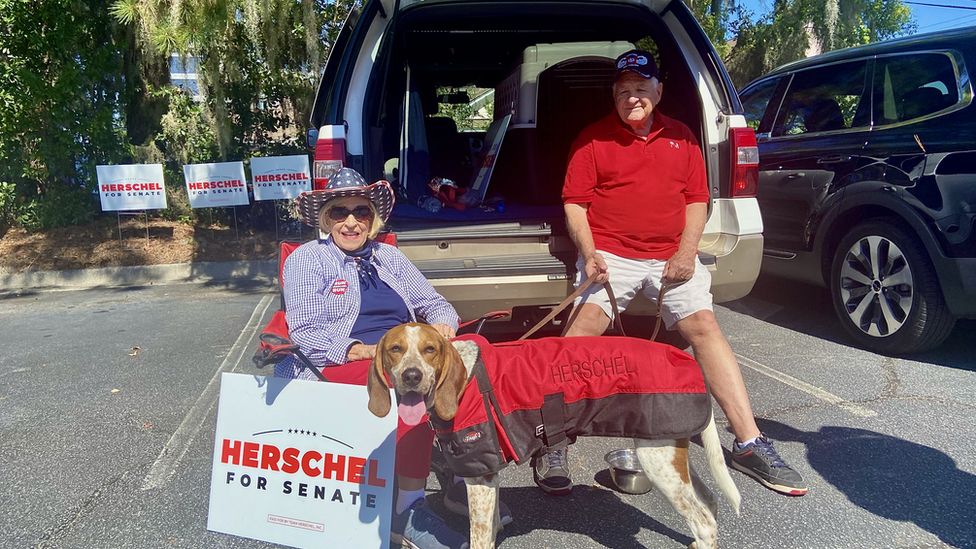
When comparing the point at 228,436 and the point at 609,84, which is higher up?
the point at 609,84

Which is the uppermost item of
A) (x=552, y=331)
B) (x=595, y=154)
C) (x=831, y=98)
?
(x=831, y=98)

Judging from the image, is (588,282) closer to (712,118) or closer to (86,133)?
(712,118)

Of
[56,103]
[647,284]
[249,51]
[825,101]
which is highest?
[249,51]

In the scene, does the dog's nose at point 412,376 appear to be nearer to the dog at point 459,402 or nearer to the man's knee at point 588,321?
the dog at point 459,402

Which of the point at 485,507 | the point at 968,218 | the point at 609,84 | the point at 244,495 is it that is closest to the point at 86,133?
the point at 609,84

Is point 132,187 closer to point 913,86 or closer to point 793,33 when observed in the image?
point 913,86

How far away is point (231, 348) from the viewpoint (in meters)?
5.17

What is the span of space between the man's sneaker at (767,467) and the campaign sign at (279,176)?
23.3 feet

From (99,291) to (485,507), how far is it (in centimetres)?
748

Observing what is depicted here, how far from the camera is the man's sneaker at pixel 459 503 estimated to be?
2650 millimetres

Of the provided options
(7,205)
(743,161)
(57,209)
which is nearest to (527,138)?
(743,161)

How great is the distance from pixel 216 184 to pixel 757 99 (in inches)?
263

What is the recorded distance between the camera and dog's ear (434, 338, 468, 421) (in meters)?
2.15

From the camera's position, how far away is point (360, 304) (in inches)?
111
